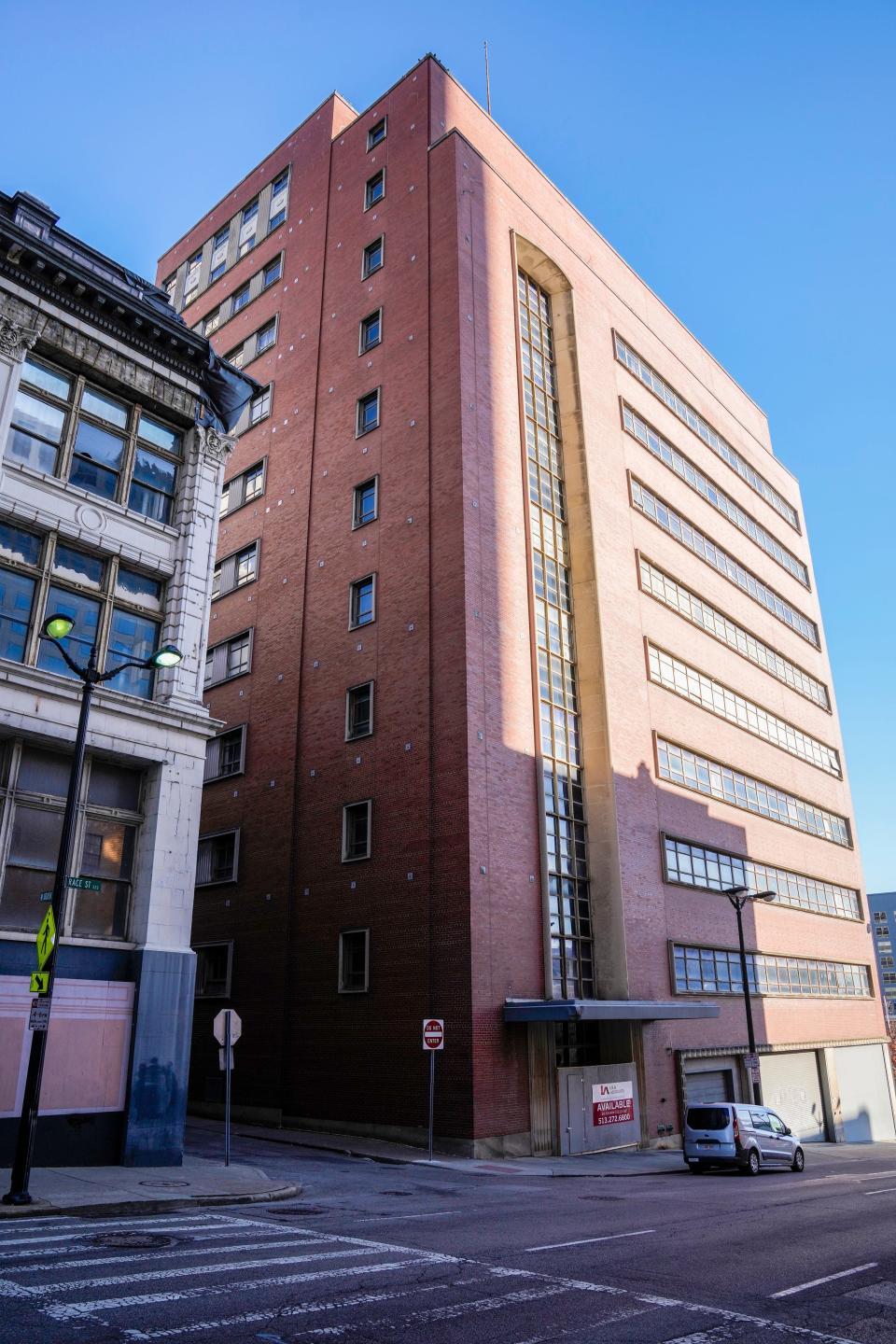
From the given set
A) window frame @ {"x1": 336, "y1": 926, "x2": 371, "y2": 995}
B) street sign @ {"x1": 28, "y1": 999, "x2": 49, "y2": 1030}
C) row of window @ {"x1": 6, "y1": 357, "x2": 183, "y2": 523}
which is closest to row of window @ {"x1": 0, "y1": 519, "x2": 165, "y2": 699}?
row of window @ {"x1": 6, "y1": 357, "x2": 183, "y2": 523}

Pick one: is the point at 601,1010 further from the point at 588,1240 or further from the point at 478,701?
the point at 588,1240

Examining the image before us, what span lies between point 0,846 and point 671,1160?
20091 mm

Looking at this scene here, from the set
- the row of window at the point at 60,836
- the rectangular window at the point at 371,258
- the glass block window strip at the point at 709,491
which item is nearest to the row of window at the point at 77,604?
the row of window at the point at 60,836

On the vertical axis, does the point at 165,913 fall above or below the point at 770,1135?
above

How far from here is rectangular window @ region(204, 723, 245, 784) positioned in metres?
36.5

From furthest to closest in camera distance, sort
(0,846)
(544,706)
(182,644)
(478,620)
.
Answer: (544,706)
(478,620)
(182,644)
(0,846)

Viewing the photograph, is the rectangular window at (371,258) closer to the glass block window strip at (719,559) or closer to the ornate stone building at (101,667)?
the glass block window strip at (719,559)

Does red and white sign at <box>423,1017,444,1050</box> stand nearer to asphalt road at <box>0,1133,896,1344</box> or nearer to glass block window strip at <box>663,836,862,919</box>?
asphalt road at <box>0,1133,896,1344</box>

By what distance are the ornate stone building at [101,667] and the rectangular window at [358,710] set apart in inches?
391

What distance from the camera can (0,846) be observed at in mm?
17547

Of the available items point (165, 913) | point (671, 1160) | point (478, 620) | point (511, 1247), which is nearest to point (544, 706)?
point (478, 620)

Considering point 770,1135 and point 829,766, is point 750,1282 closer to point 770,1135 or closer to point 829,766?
point 770,1135

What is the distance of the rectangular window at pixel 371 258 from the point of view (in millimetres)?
38750

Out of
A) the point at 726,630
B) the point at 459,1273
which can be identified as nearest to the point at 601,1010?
the point at 459,1273
